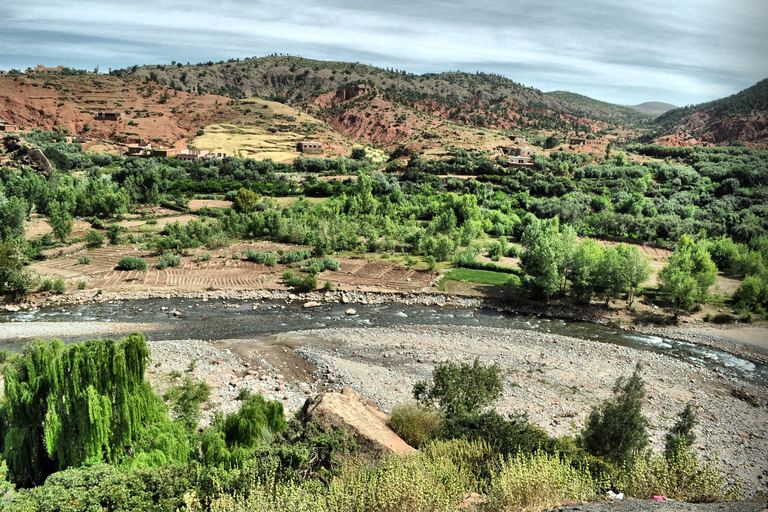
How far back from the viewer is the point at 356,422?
1297cm

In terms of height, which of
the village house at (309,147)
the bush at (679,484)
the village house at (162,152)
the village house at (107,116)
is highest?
the village house at (107,116)

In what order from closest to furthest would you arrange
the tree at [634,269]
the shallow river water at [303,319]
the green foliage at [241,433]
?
the green foliage at [241,433]
the shallow river water at [303,319]
the tree at [634,269]

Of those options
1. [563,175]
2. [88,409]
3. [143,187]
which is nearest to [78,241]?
[143,187]

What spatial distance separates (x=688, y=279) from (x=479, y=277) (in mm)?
16968

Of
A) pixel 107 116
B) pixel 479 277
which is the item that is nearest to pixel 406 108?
pixel 107 116

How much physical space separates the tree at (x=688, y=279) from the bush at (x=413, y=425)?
2942 centimetres

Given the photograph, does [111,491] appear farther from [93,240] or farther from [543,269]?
[93,240]

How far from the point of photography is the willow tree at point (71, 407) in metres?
12.2

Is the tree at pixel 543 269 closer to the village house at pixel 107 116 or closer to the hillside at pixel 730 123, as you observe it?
the hillside at pixel 730 123

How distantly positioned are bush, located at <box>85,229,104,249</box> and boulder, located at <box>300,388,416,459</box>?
137ft

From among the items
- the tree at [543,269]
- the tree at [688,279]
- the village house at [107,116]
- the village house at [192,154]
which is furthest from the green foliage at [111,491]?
the village house at [107,116]

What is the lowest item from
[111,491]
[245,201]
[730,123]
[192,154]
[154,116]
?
[111,491]

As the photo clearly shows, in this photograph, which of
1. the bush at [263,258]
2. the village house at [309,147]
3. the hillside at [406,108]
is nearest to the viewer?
the bush at [263,258]

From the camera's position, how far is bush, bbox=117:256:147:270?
1644 inches
